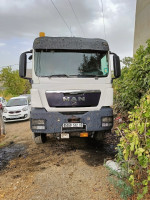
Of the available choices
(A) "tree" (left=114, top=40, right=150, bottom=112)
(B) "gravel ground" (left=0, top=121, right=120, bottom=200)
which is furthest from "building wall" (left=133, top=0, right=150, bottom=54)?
(B) "gravel ground" (left=0, top=121, right=120, bottom=200)

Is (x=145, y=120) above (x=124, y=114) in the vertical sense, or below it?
above

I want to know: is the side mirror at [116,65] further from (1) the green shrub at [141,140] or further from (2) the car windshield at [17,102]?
(2) the car windshield at [17,102]

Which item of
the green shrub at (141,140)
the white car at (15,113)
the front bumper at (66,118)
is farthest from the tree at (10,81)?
the green shrub at (141,140)

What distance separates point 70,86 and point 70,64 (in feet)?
2.05

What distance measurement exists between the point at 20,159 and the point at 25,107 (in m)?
6.25

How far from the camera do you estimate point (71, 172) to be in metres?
3.62

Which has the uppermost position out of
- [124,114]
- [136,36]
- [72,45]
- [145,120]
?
[136,36]

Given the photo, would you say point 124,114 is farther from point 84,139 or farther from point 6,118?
point 6,118

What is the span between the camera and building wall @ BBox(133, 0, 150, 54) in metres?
9.91

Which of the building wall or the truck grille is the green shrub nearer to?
the truck grille

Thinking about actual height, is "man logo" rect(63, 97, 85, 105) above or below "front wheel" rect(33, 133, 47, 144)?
above

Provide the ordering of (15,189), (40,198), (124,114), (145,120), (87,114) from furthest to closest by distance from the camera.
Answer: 1. (124,114)
2. (87,114)
3. (15,189)
4. (40,198)
5. (145,120)

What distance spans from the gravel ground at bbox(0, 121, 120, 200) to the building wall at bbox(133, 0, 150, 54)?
780 centimetres

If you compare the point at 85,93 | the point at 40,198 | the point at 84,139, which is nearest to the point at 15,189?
the point at 40,198
